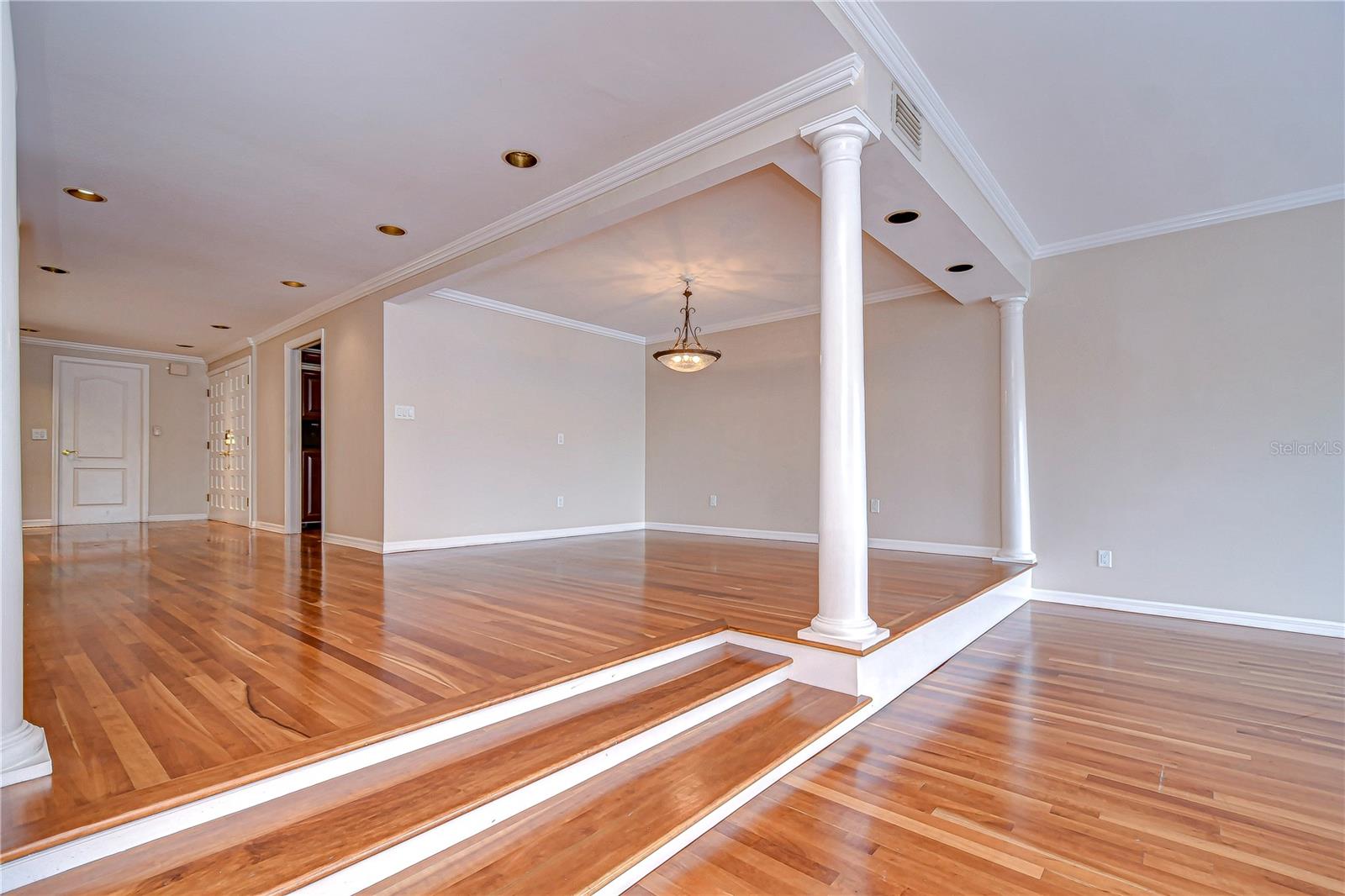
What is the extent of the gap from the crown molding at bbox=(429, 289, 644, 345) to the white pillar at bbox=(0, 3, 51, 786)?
12.6ft

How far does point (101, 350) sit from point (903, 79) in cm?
1021

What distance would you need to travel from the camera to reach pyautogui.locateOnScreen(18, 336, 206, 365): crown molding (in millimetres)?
7645

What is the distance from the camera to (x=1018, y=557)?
16.1ft

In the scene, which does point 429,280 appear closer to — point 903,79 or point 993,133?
point 903,79

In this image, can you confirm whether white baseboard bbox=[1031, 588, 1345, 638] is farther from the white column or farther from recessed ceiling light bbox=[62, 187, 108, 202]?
recessed ceiling light bbox=[62, 187, 108, 202]

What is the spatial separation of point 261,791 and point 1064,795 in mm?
2377

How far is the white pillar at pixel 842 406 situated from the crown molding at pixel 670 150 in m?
0.17

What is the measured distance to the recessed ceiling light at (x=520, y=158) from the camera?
127 inches

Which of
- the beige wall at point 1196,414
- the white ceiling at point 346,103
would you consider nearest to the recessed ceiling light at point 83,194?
the white ceiling at point 346,103

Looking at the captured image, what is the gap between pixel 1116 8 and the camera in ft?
7.85

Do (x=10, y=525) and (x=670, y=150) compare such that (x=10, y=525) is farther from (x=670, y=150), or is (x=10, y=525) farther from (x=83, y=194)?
(x=83, y=194)
